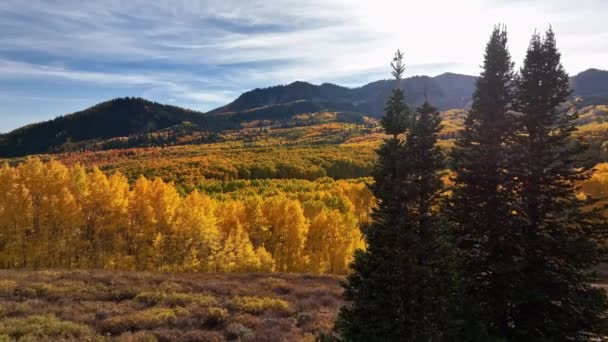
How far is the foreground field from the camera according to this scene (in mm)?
18391

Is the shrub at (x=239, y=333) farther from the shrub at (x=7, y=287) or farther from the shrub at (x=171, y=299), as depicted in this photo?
the shrub at (x=7, y=287)

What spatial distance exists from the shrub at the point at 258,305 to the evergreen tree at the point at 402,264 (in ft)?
42.9

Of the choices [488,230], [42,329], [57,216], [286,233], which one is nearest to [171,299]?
[42,329]

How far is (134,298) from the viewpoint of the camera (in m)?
26.1

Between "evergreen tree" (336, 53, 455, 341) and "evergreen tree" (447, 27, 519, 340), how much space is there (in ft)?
14.0

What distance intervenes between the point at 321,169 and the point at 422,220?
462ft

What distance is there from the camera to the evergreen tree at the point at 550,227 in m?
16.7

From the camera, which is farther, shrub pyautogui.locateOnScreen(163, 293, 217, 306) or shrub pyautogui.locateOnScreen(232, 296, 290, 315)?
shrub pyautogui.locateOnScreen(163, 293, 217, 306)

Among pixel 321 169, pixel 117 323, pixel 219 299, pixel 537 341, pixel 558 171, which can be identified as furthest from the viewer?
pixel 321 169

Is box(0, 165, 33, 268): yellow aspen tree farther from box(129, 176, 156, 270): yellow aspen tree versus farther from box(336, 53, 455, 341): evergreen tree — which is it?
box(336, 53, 455, 341): evergreen tree

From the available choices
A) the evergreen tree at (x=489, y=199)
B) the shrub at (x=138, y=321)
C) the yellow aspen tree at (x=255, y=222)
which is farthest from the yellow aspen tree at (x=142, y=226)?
the evergreen tree at (x=489, y=199)

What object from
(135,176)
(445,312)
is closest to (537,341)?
(445,312)

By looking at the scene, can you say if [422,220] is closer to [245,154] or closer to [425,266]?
[425,266]

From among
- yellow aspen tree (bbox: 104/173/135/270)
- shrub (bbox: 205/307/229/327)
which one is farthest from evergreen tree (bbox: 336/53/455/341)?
yellow aspen tree (bbox: 104/173/135/270)
